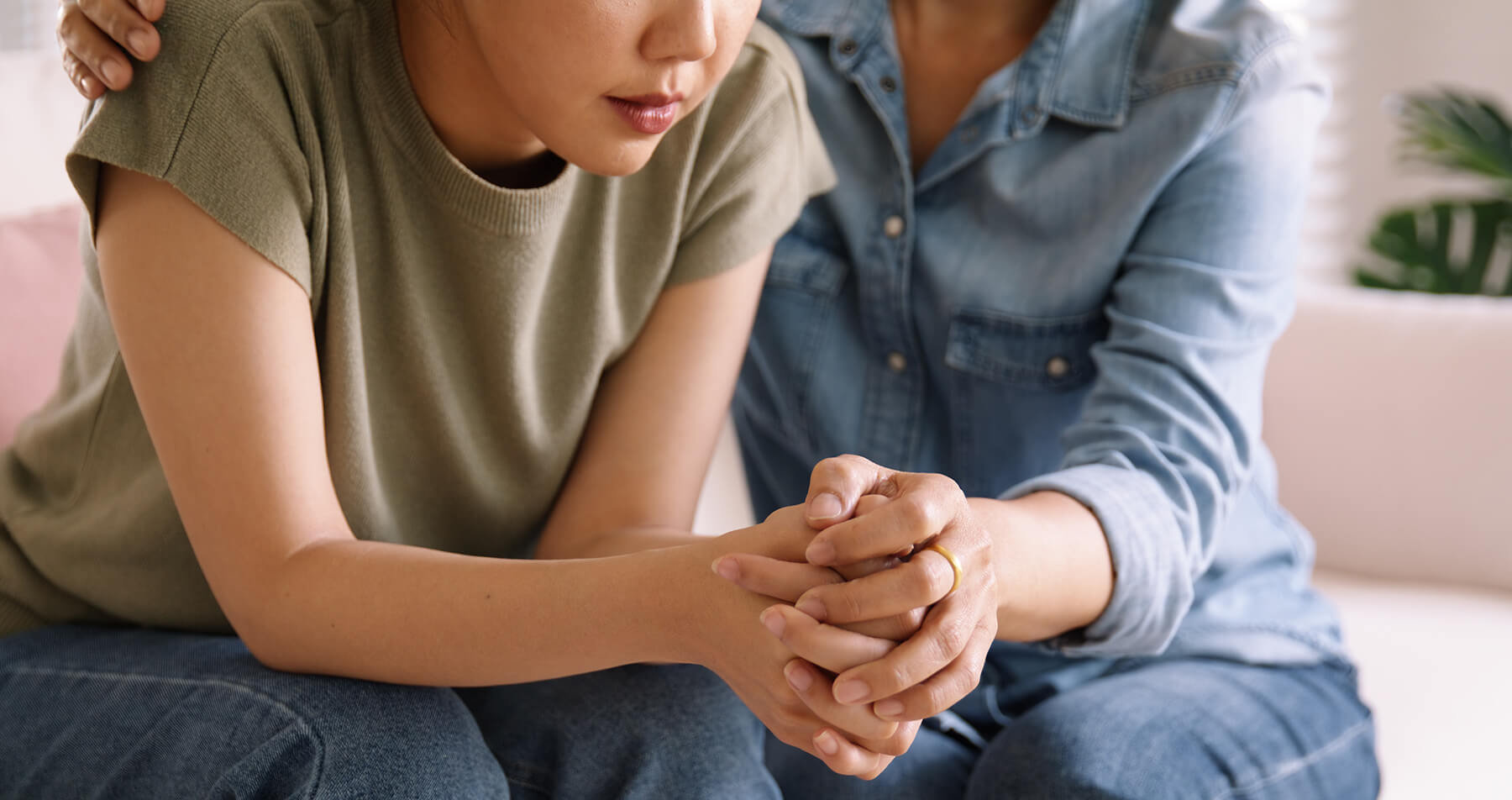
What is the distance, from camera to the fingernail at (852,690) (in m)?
0.73

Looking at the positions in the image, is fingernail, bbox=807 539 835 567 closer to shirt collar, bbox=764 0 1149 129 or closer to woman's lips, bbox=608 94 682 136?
woman's lips, bbox=608 94 682 136

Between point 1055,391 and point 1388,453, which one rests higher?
point 1055,391

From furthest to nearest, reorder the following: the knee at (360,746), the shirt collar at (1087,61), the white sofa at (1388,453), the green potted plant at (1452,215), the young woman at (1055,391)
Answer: the green potted plant at (1452,215) < the white sofa at (1388,453) < the shirt collar at (1087,61) < the young woman at (1055,391) < the knee at (360,746)

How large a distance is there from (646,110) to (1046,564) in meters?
0.43

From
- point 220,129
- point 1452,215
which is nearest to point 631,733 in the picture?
point 220,129

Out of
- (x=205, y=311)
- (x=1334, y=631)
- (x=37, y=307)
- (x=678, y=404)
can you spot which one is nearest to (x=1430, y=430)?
(x=1334, y=631)

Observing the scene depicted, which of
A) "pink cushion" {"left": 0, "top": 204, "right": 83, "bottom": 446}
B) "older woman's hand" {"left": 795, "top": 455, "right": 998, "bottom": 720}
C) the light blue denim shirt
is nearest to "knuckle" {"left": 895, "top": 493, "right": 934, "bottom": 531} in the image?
"older woman's hand" {"left": 795, "top": 455, "right": 998, "bottom": 720}

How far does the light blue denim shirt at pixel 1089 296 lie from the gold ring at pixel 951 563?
0.21m

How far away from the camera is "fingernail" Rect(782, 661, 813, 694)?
0.75 meters

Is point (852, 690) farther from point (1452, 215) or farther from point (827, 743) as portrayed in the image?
point (1452, 215)

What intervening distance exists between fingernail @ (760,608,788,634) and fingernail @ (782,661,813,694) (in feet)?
0.08

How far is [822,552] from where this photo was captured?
0.75m

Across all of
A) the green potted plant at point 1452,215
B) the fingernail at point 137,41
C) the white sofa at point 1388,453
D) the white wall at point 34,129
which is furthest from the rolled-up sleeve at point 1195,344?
the green potted plant at point 1452,215

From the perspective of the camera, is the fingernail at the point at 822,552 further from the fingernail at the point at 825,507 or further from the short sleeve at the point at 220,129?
the short sleeve at the point at 220,129
